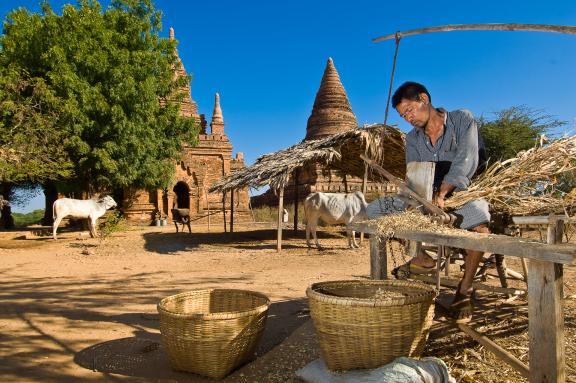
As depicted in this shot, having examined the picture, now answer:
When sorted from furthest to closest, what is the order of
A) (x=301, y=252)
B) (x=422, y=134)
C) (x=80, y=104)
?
(x=80, y=104), (x=301, y=252), (x=422, y=134)

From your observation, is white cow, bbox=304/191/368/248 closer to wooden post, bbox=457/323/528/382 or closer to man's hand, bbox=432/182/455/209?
man's hand, bbox=432/182/455/209

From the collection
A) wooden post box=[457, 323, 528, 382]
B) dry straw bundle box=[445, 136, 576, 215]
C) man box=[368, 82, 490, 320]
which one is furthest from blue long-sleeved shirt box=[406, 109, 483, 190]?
wooden post box=[457, 323, 528, 382]

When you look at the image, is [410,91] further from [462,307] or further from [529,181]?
[462,307]

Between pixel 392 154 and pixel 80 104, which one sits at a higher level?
pixel 80 104

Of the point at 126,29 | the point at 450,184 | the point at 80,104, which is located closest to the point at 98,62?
the point at 80,104

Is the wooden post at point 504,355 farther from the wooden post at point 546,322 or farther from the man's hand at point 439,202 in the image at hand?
the man's hand at point 439,202

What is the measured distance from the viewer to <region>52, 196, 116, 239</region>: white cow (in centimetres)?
1230

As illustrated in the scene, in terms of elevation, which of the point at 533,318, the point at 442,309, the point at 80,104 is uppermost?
the point at 80,104

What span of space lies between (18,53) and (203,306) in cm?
1496

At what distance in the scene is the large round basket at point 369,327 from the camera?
87.7 inches

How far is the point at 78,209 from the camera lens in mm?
12500

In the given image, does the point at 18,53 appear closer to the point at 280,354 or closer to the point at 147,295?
the point at 147,295

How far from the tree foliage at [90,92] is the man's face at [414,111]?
11.4m

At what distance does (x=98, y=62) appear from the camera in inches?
552
